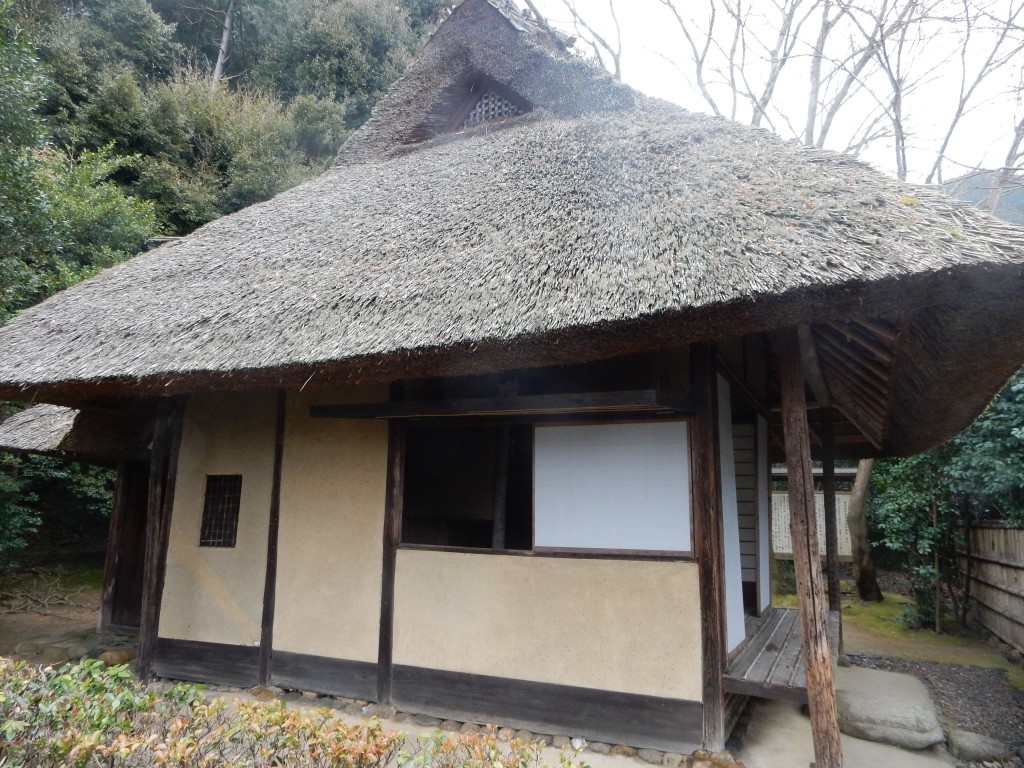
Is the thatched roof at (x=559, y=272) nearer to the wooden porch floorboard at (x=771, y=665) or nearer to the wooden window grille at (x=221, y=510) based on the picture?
the wooden window grille at (x=221, y=510)

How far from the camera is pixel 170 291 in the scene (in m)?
5.07

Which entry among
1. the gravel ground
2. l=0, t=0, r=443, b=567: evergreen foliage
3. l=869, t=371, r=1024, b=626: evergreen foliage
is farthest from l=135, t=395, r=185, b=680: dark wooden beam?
l=869, t=371, r=1024, b=626: evergreen foliage

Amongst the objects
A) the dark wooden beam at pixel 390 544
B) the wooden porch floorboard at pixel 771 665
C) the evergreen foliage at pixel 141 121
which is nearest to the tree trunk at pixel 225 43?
the evergreen foliage at pixel 141 121

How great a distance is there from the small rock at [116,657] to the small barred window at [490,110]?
6.15 m

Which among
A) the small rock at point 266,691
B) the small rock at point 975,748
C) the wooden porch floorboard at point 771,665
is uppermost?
the wooden porch floorboard at point 771,665

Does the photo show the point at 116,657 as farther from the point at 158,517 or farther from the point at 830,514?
the point at 830,514

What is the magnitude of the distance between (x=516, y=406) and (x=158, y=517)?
337cm

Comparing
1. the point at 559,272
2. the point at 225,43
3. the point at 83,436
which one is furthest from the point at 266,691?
the point at 225,43

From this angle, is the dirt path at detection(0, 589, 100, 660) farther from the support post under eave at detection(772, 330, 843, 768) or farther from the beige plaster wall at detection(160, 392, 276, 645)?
the support post under eave at detection(772, 330, 843, 768)

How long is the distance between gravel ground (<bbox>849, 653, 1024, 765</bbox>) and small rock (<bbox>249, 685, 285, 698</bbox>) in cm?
477

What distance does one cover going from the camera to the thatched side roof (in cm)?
656

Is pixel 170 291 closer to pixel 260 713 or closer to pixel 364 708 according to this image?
pixel 364 708

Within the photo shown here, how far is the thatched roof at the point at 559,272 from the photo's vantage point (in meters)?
2.71

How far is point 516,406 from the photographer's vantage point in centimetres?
377
